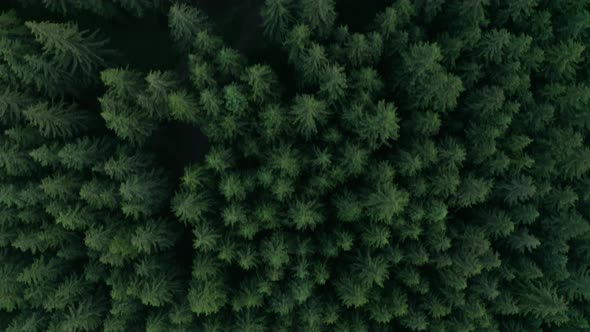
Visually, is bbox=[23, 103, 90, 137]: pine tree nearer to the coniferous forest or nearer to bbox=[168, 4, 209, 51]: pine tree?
the coniferous forest

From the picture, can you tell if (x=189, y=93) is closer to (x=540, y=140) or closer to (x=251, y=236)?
(x=251, y=236)

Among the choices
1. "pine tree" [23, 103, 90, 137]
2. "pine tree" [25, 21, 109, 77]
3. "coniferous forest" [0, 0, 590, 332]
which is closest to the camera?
"coniferous forest" [0, 0, 590, 332]

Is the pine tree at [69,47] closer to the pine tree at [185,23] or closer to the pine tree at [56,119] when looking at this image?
the pine tree at [56,119]

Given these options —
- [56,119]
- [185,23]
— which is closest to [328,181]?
[185,23]

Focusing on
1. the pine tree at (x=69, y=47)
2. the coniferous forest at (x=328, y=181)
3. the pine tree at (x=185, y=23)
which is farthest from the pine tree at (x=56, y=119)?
the pine tree at (x=185, y=23)

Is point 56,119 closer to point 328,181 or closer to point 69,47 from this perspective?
point 69,47

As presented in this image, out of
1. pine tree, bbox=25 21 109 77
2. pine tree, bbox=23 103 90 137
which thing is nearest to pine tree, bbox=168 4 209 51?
pine tree, bbox=25 21 109 77

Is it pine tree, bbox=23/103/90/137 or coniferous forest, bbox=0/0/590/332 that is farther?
pine tree, bbox=23/103/90/137

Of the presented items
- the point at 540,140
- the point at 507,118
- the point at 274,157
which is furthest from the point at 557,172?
the point at 274,157
